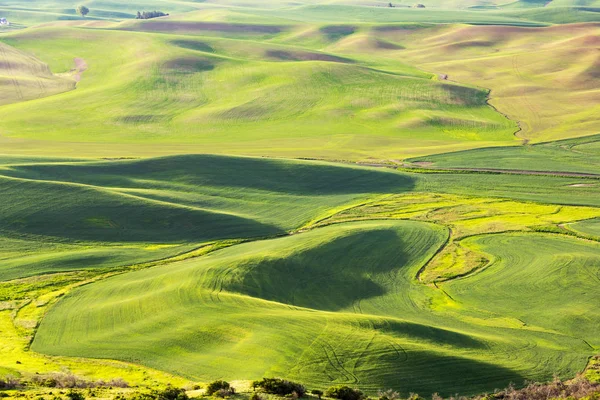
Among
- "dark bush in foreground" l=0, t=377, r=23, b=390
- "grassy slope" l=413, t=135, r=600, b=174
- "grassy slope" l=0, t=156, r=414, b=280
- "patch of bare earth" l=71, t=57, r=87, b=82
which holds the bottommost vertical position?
"grassy slope" l=413, t=135, r=600, b=174

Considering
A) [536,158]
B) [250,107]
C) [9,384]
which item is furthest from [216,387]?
[250,107]

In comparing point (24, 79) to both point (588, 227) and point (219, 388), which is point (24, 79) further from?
point (219, 388)

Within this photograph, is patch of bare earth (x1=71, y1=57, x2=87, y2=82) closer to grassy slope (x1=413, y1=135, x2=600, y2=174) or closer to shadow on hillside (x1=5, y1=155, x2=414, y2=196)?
shadow on hillside (x1=5, y1=155, x2=414, y2=196)

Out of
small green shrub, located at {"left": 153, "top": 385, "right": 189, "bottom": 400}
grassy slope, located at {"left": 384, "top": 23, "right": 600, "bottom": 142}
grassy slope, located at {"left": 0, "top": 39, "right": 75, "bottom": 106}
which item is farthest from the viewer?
grassy slope, located at {"left": 0, "top": 39, "right": 75, "bottom": 106}

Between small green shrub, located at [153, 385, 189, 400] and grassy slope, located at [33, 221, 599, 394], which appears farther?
grassy slope, located at [33, 221, 599, 394]

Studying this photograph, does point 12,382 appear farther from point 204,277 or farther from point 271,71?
point 271,71

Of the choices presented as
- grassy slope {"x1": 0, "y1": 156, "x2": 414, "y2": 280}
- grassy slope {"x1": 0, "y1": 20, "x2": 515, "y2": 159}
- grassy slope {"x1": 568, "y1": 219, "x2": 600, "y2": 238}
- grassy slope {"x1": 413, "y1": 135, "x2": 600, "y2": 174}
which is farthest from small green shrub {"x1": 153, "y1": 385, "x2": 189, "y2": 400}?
grassy slope {"x1": 0, "y1": 20, "x2": 515, "y2": 159}
